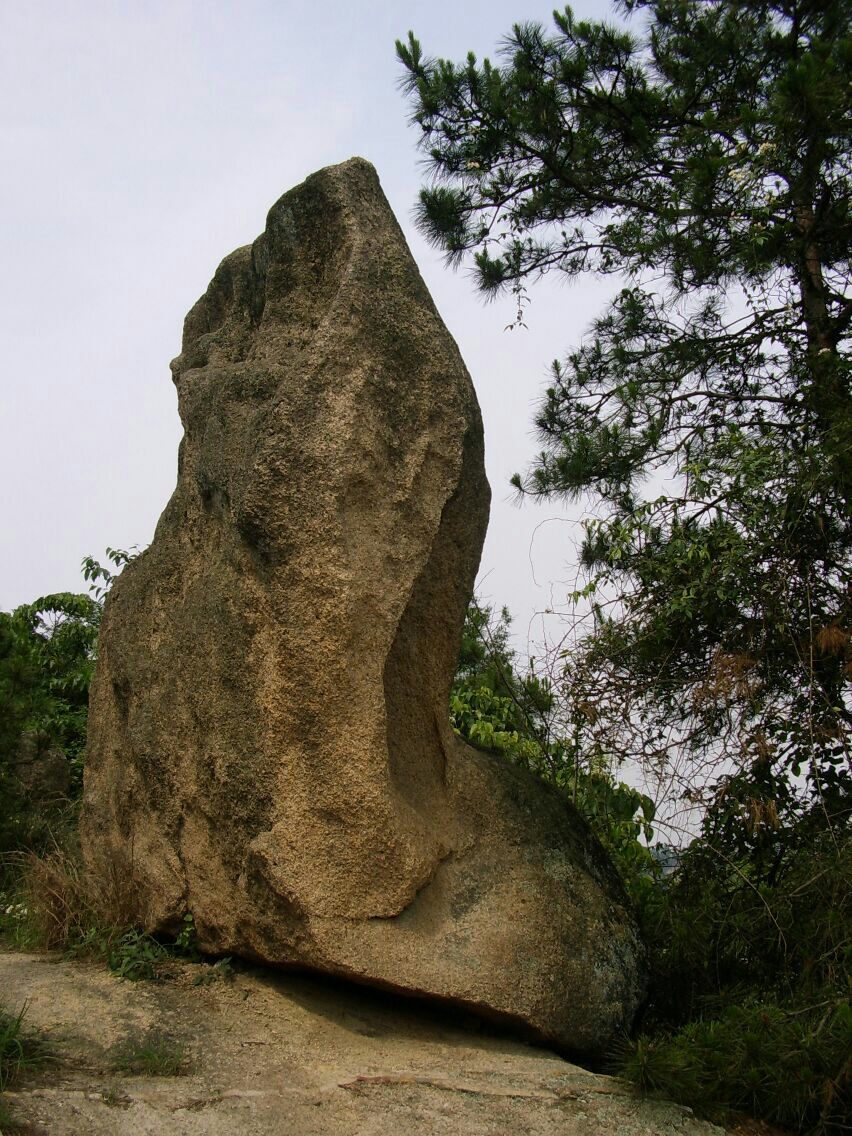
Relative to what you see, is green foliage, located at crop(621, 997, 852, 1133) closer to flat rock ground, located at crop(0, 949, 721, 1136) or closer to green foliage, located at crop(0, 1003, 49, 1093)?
flat rock ground, located at crop(0, 949, 721, 1136)

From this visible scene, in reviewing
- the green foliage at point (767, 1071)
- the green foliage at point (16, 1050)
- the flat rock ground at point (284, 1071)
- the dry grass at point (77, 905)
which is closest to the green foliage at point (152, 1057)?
the flat rock ground at point (284, 1071)

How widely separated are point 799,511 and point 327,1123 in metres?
3.19

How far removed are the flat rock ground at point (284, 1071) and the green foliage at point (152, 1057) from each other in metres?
0.01

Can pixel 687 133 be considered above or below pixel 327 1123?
above

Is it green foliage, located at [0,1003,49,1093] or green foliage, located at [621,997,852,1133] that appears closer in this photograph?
green foliage, located at [0,1003,49,1093]

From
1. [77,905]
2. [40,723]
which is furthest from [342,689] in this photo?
[40,723]

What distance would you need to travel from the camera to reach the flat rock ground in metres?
3.25

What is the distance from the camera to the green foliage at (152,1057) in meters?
3.52

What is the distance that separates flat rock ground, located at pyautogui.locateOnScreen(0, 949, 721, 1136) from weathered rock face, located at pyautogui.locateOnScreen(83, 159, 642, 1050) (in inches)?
8.1

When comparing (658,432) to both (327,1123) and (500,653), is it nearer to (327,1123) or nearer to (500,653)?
(500,653)

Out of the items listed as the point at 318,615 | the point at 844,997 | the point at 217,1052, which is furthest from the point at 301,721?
the point at 844,997

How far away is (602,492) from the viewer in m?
6.31

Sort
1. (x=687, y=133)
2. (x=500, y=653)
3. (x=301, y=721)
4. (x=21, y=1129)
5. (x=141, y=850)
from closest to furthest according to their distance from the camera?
(x=21, y=1129), (x=301, y=721), (x=141, y=850), (x=687, y=133), (x=500, y=653)

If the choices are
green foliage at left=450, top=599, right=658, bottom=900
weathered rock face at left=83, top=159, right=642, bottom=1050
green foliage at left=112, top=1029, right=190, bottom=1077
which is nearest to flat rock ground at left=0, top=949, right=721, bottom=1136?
green foliage at left=112, top=1029, right=190, bottom=1077
